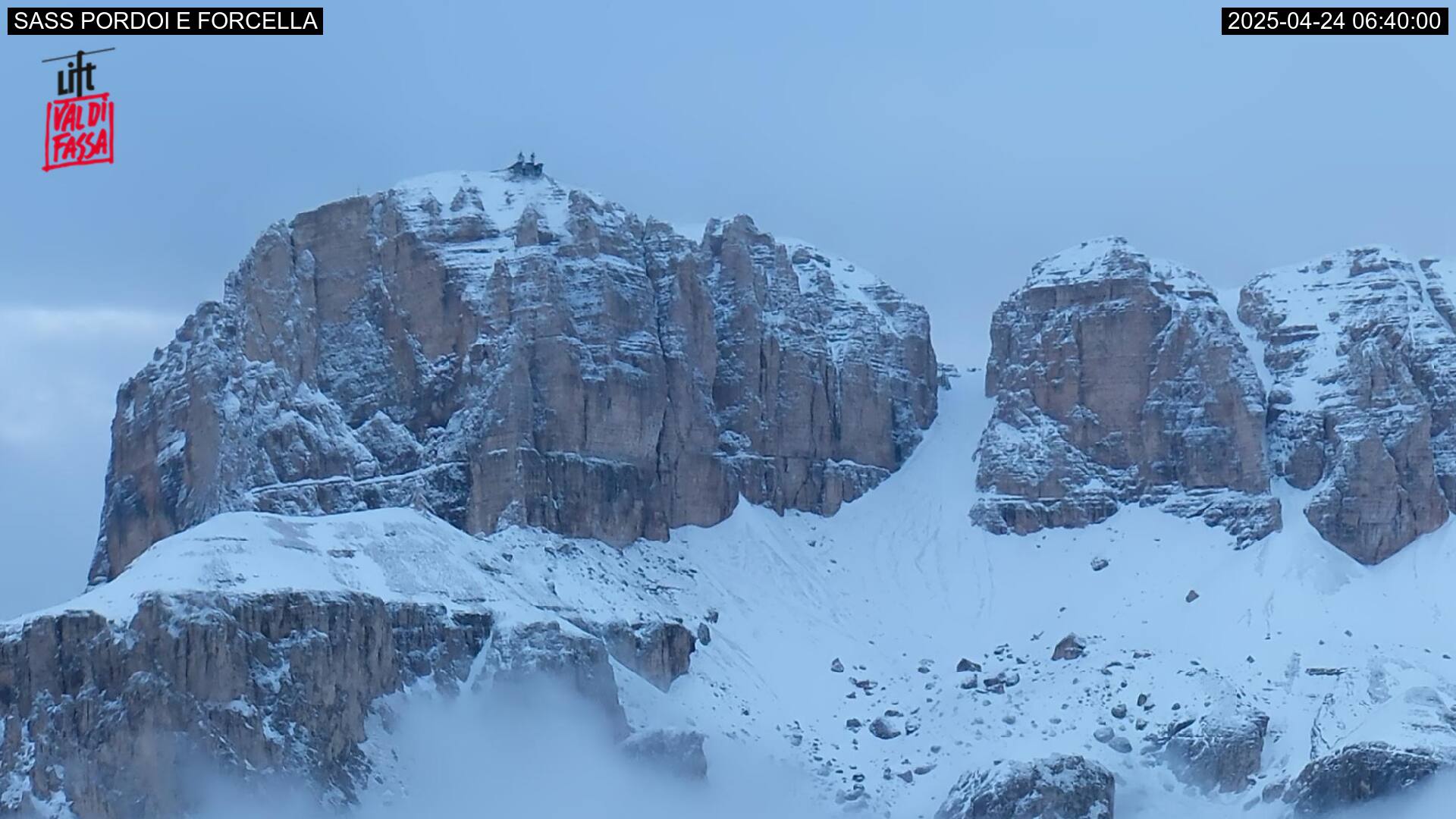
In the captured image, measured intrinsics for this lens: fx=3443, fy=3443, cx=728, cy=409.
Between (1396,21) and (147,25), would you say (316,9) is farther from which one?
(1396,21)

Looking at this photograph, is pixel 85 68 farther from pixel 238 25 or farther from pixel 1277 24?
pixel 1277 24

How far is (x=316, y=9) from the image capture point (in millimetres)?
156000

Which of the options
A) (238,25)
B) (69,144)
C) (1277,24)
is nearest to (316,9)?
(238,25)

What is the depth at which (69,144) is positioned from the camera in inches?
6314

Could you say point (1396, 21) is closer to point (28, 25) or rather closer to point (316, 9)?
point (316, 9)

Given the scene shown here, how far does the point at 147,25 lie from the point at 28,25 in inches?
209

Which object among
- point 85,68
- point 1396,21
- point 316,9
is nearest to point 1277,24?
point 1396,21

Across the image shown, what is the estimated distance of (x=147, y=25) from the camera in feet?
507

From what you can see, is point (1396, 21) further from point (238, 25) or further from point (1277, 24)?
point (238, 25)

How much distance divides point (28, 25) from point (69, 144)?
25.8 feet

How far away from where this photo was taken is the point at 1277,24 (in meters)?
161

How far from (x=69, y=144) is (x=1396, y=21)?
204 ft

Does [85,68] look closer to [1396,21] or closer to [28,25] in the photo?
[28,25]

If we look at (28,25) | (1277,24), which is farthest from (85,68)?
(1277,24)
